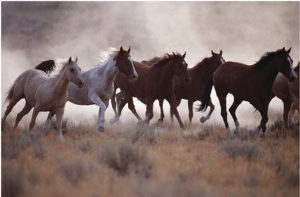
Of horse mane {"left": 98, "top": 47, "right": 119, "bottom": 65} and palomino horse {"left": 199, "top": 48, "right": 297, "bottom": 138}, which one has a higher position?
horse mane {"left": 98, "top": 47, "right": 119, "bottom": 65}

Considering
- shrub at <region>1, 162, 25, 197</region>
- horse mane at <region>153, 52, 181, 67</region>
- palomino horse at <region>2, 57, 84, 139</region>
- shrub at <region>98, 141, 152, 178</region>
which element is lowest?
shrub at <region>1, 162, 25, 197</region>

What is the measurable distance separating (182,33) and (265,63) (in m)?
1.67

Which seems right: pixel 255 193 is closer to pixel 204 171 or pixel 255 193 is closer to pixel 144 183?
pixel 204 171

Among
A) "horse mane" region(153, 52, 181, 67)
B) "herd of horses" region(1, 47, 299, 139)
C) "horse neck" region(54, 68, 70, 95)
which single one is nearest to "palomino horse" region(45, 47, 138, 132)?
"herd of horses" region(1, 47, 299, 139)

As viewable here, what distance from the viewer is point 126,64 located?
987 cm

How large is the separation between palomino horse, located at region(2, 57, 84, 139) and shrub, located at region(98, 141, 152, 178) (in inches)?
95.9

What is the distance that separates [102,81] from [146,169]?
4.61m

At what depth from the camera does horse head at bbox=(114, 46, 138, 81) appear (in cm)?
976

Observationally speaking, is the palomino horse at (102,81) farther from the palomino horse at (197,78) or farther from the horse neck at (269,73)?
the horse neck at (269,73)

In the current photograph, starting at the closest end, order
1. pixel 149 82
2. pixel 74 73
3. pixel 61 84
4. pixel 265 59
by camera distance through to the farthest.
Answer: pixel 74 73
pixel 61 84
pixel 265 59
pixel 149 82

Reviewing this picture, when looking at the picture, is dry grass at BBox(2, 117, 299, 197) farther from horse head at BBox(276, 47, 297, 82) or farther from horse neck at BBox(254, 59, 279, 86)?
horse neck at BBox(254, 59, 279, 86)

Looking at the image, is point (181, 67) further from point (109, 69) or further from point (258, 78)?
point (258, 78)

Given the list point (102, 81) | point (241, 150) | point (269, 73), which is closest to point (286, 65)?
point (269, 73)

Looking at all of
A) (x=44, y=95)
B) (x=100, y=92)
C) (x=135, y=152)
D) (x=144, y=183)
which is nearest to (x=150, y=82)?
(x=100, y=92)
